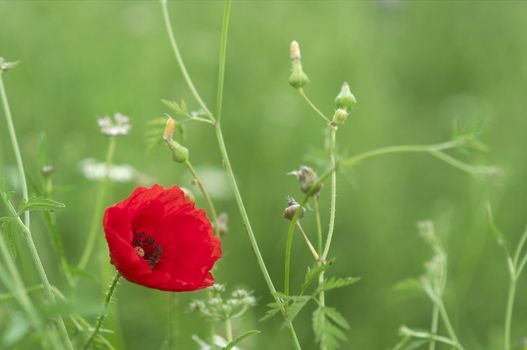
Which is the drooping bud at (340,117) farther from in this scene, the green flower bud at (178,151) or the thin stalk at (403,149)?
the green flower bud at (178,151)

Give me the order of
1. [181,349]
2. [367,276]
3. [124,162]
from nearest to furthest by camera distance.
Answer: [181,349] → [367,276] → [124,162]

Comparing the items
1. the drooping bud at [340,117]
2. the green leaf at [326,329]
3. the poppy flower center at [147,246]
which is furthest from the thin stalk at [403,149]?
the poppy flower center at [147,246]

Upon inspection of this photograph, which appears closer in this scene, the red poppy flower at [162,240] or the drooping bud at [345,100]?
the red poppy flower at [162,240]

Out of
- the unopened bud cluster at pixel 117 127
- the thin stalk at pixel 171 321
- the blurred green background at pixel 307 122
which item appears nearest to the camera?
the thin stalk at pixel 171 321

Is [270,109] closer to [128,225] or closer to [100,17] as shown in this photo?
[100,17]

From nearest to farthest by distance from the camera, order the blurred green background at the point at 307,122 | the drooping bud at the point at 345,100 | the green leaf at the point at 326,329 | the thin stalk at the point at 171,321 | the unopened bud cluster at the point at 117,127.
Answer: the green leaf at the point at 326,329 < the drooping bud at the point at 345,100 < the thin stalk at the point at 171,321 < the unopened bud cluster at the point at 117,127 < the blurred green background at the point at 307,122

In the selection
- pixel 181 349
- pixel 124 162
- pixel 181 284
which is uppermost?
pixel 181 284

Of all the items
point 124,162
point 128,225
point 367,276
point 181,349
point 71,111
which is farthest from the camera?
point 71,111

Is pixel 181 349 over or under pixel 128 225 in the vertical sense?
under

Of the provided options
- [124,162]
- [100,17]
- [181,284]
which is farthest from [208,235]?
[100,17]

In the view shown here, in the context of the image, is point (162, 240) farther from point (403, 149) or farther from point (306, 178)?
point (403, 149)
